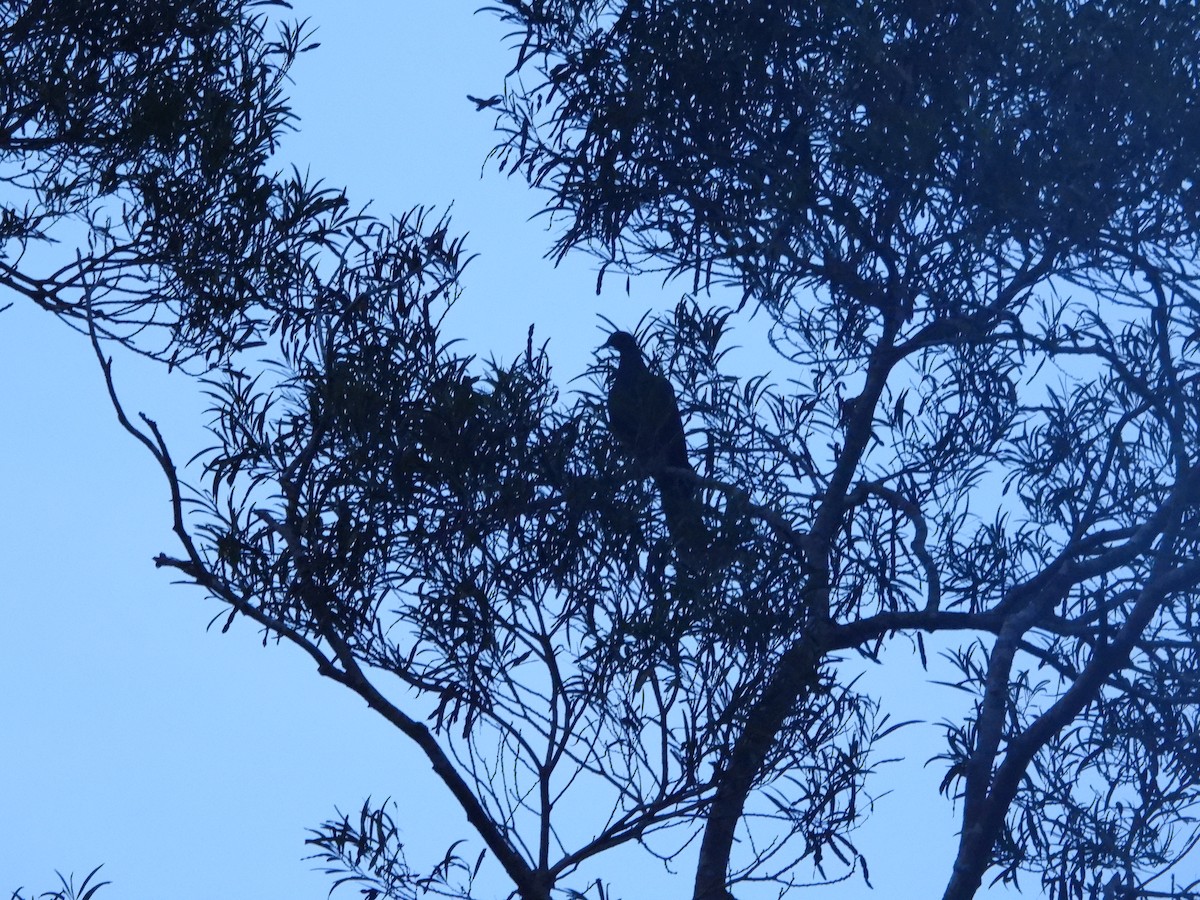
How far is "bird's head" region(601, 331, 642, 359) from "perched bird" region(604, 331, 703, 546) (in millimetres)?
163

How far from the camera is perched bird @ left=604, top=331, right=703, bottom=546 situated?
303cm

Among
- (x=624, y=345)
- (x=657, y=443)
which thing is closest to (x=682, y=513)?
(x=657, y=443)

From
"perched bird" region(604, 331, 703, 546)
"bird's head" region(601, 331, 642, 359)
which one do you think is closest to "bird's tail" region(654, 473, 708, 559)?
"perched bird" region(604, 331, 703, 546)

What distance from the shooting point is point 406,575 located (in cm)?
306

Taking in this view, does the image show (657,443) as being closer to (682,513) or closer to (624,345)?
(682,513)

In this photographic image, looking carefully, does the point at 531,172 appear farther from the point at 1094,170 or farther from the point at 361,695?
the point at 361,695

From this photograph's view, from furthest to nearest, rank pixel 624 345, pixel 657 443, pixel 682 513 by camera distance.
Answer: pixel 624 345 < pixel 657 443 < pixel 682 513

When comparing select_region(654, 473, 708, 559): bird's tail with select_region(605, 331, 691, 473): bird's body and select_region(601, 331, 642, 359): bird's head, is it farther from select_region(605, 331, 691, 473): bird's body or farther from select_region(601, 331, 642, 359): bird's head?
select_region(601, 331, 642, 359): bird's head

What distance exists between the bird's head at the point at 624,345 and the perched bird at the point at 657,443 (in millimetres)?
163

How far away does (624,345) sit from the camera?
3617mm

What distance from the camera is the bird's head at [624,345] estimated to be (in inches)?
142

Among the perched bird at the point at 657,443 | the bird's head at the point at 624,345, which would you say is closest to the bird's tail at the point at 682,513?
the perched bird at the point at 657,443

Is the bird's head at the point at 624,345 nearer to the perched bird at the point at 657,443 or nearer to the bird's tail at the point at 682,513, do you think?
the perched bird at the point at 657,443

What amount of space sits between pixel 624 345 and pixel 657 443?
19.4 inches
